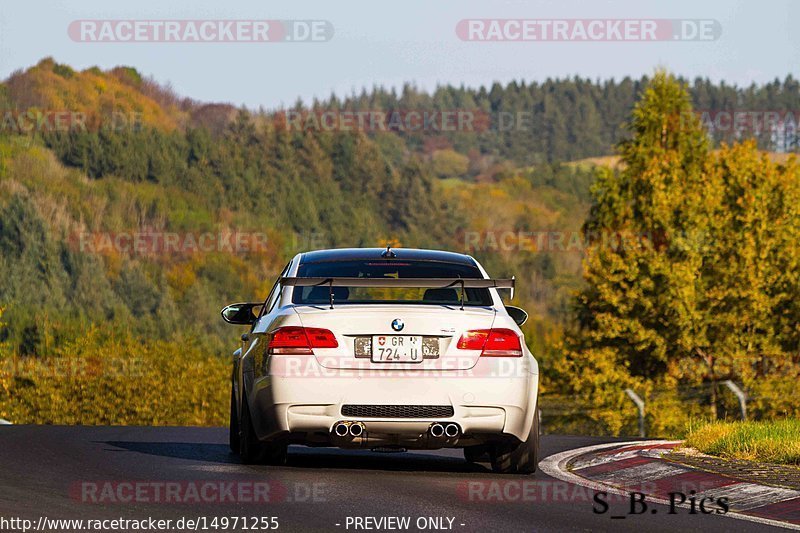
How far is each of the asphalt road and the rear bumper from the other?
0.31 meters

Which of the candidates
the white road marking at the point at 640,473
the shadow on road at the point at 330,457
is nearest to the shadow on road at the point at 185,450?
the shadow on road at the point at 330,457

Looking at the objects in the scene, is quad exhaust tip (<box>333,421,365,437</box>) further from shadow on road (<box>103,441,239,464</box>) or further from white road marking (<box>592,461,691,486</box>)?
white road marking (<box>592,461,691,486</box>)

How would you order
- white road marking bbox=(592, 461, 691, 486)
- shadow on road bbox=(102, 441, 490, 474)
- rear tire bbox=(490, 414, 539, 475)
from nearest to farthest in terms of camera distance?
white road marking bbox=(592, 461, 691, 486)
rear tire bbox=(490, 414, 539, 475)
shadow on road bbox=(102, 441, 490, 474)

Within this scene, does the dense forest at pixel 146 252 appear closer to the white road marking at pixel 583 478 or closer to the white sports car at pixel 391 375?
the white road marking at pixel 583 478

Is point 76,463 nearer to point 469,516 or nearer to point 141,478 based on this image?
point 141,478

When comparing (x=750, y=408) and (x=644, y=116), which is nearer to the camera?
(x=750, y=408)

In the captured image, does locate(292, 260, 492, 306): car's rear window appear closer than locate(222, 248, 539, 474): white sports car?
No

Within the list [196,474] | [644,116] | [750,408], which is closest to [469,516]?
[196,474]

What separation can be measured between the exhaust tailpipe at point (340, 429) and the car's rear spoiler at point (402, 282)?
3.01ft

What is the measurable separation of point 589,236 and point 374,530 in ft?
154

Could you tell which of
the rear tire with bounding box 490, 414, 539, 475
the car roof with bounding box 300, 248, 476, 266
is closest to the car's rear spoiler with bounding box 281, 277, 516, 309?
the car roof with bounding box 300, 248, 476, 266

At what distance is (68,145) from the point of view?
7082 inches

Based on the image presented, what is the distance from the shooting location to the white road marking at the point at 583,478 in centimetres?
853

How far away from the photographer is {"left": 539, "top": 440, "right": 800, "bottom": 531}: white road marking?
28.0ft
